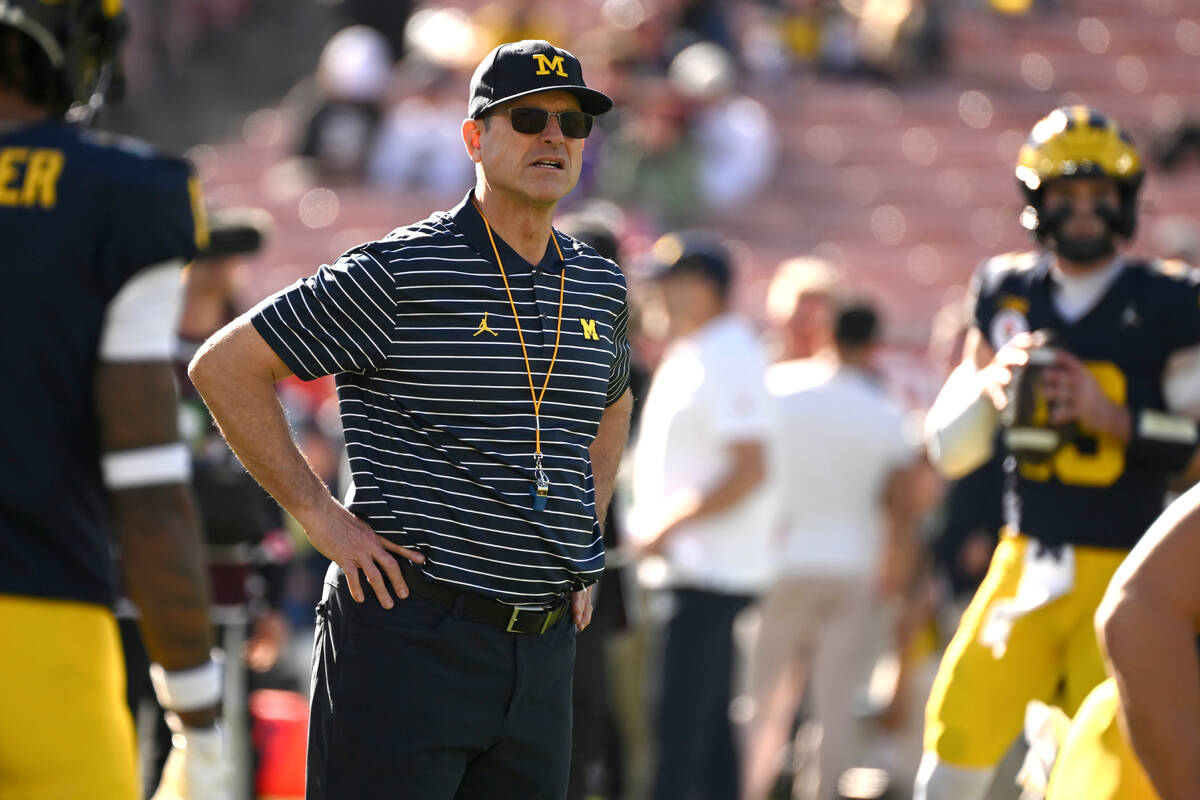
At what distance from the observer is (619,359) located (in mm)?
3578

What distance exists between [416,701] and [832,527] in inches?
171

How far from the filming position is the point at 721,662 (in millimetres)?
6371

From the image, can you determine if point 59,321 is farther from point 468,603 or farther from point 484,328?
point 468,603

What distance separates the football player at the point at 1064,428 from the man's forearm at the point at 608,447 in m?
1.24

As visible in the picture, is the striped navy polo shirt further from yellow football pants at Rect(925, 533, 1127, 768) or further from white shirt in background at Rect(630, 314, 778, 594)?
white shirt in background at Rect(630, 314, 778, 594)

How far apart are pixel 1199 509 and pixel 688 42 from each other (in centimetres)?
1187

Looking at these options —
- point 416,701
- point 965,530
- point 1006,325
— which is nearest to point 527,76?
point 416,701

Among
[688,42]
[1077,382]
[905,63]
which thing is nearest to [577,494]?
[1077,382]

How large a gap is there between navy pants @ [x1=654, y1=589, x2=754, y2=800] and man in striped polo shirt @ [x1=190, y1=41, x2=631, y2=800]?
299 cm

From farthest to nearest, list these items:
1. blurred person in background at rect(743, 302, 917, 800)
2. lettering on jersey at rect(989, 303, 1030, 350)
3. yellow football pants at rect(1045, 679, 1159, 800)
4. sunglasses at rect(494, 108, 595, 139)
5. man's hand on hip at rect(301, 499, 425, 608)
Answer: blurred person in background at rect(743, 302, 917, 800) → lettering on jersey at rect(989, 303, 1030, 350) → sunglasses at rect(494, 108, 595, 139) → man's hand on hip at rect(301, 499, 425, 608) → yellow football pants at rect(1045, 679, 1159, 800)

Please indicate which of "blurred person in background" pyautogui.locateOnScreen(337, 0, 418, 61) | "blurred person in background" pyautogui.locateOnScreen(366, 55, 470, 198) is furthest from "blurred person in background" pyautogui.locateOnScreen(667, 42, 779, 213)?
"blurred person in background" pyautogui.locateOnScreen(337, 0, 418, 61)

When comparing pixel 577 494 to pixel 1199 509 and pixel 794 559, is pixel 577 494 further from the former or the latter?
pixel 794 559

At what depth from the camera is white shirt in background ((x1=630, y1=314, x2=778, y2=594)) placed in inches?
249

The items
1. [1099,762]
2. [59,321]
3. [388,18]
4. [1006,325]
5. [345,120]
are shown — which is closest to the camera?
[1099,762]
